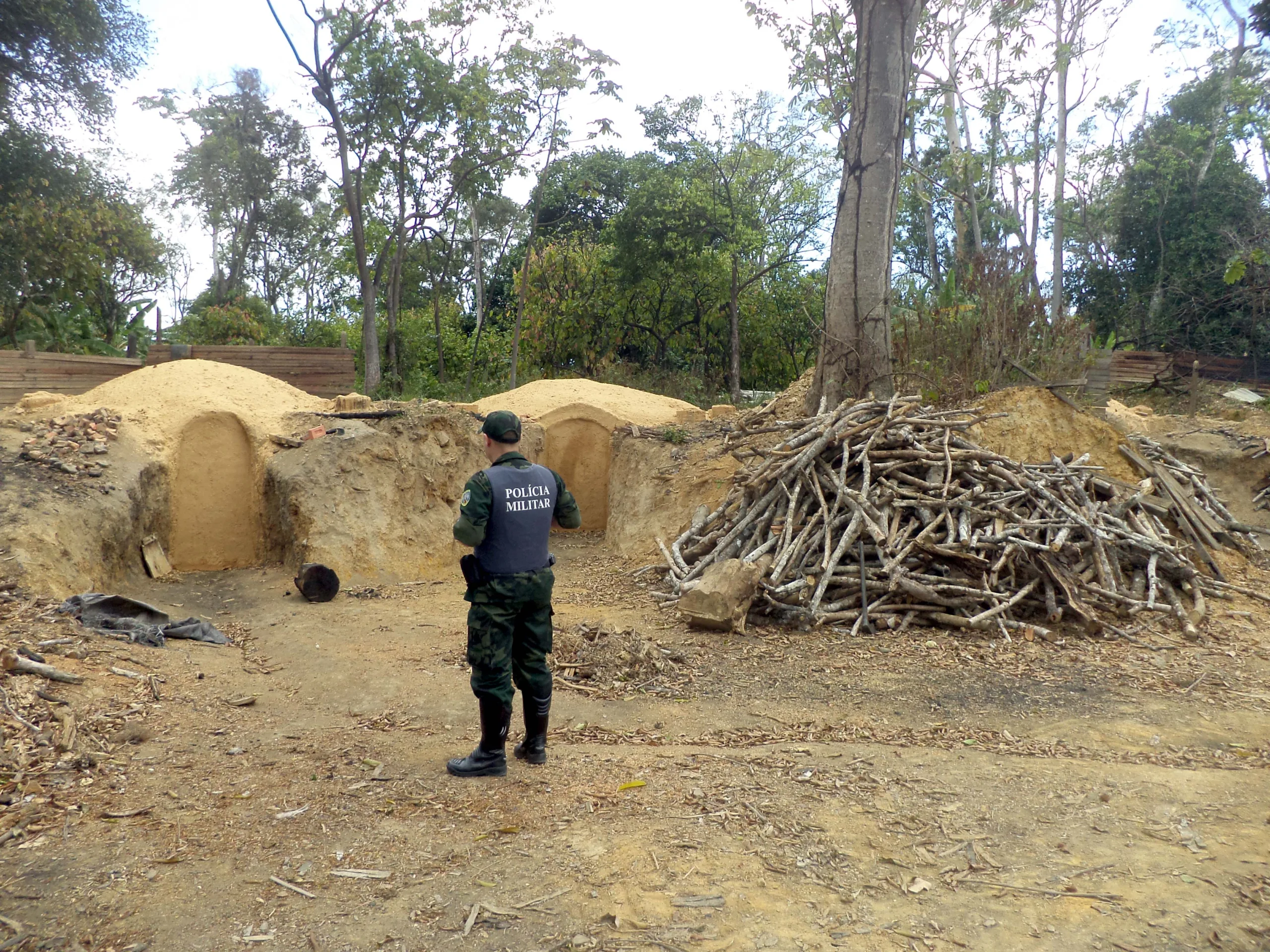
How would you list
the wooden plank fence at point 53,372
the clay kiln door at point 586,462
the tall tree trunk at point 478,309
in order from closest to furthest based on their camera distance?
the wooden plank fence at point 53,372
the clay kiln door at point 586,462
the tall tree trunk at point 478,309

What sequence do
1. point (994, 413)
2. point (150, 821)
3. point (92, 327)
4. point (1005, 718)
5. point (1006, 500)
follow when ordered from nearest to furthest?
point (150, 821), point (1005, 718), point (1006, 500), point (994, 413), point (92, 327)

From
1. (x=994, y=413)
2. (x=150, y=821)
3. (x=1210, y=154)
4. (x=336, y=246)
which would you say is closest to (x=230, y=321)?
(x=336, y=246)

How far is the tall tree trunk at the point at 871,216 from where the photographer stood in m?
9.02

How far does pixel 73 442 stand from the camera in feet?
27.6

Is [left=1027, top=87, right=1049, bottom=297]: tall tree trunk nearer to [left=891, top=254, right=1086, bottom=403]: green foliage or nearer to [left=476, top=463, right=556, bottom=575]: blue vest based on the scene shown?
[left=891, top=254, right=1086, bottom=403]: green foliage

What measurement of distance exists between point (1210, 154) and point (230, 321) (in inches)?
853

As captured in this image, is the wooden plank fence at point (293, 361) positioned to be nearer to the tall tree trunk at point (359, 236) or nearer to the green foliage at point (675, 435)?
the tall tree trunk at point (359, 236)

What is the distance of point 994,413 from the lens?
328 inches

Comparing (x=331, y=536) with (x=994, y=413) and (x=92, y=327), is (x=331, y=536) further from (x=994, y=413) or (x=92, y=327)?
(x=92, y=327)

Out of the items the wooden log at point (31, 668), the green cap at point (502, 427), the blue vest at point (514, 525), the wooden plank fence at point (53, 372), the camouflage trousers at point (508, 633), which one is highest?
the wooden plank fence at point (53, 372)

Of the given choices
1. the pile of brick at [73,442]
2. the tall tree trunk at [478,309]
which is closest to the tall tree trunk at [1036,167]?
the tall tree trunk at [478,309]

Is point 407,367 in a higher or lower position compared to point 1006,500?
higher

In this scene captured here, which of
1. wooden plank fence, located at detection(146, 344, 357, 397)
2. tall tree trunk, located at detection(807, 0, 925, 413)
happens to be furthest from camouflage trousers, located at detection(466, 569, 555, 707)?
wooden plank fence, located at detection(146, 344, 357, 397)

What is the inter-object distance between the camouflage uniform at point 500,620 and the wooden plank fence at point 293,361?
9.44 m
